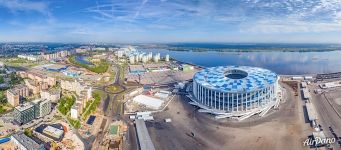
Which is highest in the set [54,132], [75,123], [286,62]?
[286,62]

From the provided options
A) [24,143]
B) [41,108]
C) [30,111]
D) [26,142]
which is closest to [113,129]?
[26,142]

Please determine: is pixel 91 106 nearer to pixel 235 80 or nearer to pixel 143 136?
pixel 143 136

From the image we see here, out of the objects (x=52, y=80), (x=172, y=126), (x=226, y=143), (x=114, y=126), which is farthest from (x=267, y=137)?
(x=52, y=80)

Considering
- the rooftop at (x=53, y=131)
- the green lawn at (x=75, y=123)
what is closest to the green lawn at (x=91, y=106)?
the green lawn at (x=75, y=123)

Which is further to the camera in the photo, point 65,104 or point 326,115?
point 65,104

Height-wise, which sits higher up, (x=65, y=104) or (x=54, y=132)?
A: (x=65, y=104)

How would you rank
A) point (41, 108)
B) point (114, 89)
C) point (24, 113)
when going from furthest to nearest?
point (114, 89) → point (41, 108) → point (24, 113)

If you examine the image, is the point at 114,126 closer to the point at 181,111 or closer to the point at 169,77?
the point at 181,111

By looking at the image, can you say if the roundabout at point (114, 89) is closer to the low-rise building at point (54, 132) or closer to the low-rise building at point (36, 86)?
the low-rise building at point (36, 86)
